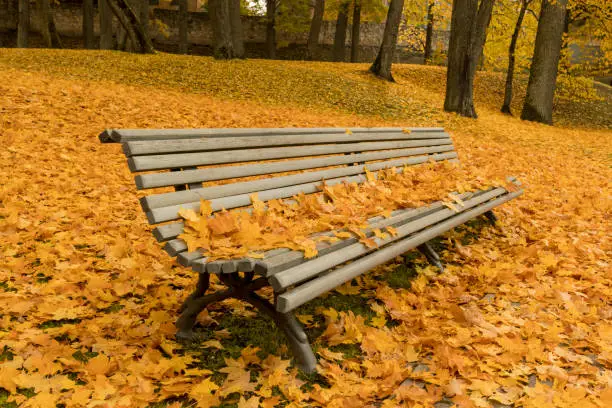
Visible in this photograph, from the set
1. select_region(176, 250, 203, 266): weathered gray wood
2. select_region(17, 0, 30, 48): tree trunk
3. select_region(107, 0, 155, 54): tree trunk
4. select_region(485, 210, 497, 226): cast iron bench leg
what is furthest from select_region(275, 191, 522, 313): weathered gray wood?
select_region(17, 0, 30, 48): tree trunk

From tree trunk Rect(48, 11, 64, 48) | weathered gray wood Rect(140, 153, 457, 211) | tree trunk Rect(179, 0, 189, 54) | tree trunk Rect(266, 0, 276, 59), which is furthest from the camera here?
tree trunk Rect(266, 0, 276, 59)

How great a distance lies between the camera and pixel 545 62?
13.6 meters

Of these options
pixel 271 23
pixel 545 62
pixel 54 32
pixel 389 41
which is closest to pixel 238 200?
pixel 389 41

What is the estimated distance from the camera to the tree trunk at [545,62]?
1337 cm

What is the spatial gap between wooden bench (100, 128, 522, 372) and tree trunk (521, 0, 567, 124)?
1198cm

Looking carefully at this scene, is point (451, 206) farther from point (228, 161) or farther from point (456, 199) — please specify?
point (228, 161)

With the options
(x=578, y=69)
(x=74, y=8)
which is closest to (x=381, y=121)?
(x=578, y=69)

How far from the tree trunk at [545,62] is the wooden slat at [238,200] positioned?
12335mm

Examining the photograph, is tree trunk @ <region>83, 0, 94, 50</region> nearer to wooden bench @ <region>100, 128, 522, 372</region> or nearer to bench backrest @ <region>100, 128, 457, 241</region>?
bench backrest @ <region>100, 128, 457, 241</region>

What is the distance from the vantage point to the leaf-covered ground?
82.5 inches

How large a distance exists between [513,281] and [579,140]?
32.8 ft

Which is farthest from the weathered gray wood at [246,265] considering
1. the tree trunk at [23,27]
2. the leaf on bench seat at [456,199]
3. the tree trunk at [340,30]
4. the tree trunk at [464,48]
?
the tree trunk at [340,30]

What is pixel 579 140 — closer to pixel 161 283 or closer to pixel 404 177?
pixel 404 177

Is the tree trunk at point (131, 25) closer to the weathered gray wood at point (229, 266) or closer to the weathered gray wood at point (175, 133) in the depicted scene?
the weathered gray wood at point (175, 133)
